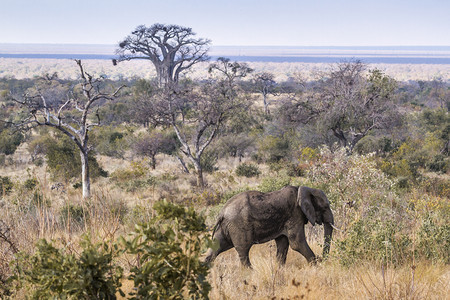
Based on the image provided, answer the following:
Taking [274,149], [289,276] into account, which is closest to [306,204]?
[289,276]

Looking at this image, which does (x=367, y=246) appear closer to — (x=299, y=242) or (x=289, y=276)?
(x=299, y=242)

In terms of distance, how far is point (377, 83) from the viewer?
17516 mm

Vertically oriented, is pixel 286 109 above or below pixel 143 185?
above

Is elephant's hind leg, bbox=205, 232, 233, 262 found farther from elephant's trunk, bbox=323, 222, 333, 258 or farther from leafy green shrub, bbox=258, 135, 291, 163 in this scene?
leafy green shrub, bbox=258, 135, 291, 163

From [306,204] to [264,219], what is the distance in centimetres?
60

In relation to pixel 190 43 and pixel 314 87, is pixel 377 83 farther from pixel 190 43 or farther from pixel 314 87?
pixel 190 43

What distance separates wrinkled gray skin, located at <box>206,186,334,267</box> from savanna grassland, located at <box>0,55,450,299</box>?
295 mm

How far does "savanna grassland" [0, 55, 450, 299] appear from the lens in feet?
7.06

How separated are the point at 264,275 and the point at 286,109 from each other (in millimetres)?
15482

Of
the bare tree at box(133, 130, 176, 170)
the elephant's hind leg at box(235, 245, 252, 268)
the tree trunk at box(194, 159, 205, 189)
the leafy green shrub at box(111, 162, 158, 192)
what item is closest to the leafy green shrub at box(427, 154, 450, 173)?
the tree trunk at box(194, 159, 205, 189)

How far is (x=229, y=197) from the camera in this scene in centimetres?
1237

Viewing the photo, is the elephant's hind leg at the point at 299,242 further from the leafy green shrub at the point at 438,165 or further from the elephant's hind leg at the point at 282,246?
the leafy green shrub at the point at 438,165

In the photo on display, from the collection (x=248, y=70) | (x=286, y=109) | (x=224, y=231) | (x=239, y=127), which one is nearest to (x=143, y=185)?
(x=286, y=109)

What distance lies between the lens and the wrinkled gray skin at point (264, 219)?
480 cm
